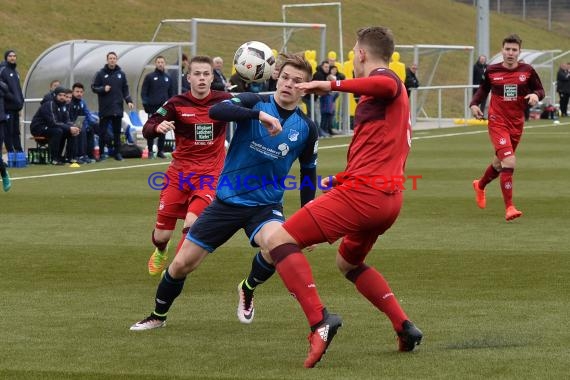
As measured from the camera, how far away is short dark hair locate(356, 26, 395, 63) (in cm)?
698

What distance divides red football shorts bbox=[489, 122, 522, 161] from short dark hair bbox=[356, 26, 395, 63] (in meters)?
7.77

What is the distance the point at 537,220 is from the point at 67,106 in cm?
1161

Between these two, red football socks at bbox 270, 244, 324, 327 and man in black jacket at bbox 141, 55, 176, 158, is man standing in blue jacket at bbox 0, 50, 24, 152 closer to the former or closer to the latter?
man in black jacket at bbox 141, 55, 176, 158

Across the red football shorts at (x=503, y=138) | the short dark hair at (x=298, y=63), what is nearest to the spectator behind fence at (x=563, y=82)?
the red football shorts at (x=503, y=138)

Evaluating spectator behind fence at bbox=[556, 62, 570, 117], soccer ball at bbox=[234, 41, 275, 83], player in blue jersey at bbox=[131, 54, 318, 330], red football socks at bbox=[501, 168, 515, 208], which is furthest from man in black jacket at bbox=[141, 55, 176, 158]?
spectator behind fence at bbox=[556, 62, 570, 117]

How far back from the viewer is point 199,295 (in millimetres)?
9492

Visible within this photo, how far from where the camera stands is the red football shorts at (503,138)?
47.6ft

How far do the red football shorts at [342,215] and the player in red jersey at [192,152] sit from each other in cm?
295

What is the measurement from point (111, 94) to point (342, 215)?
17459 millimetres

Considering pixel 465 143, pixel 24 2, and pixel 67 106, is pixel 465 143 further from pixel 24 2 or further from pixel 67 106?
pixel 24 2

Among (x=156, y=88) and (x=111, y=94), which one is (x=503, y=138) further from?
(x=156, y=88)

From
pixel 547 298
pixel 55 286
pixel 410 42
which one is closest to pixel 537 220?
pixel 547 298

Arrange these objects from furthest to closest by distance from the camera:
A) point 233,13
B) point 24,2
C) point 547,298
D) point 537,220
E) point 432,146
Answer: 1. point 233,13
2. point 24,2
3. point 432,146
4. point 537,220
5. point 547,298

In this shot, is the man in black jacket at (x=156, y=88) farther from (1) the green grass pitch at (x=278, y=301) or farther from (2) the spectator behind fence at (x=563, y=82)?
(2) the spectator behind fence at (x=563, y=82)
